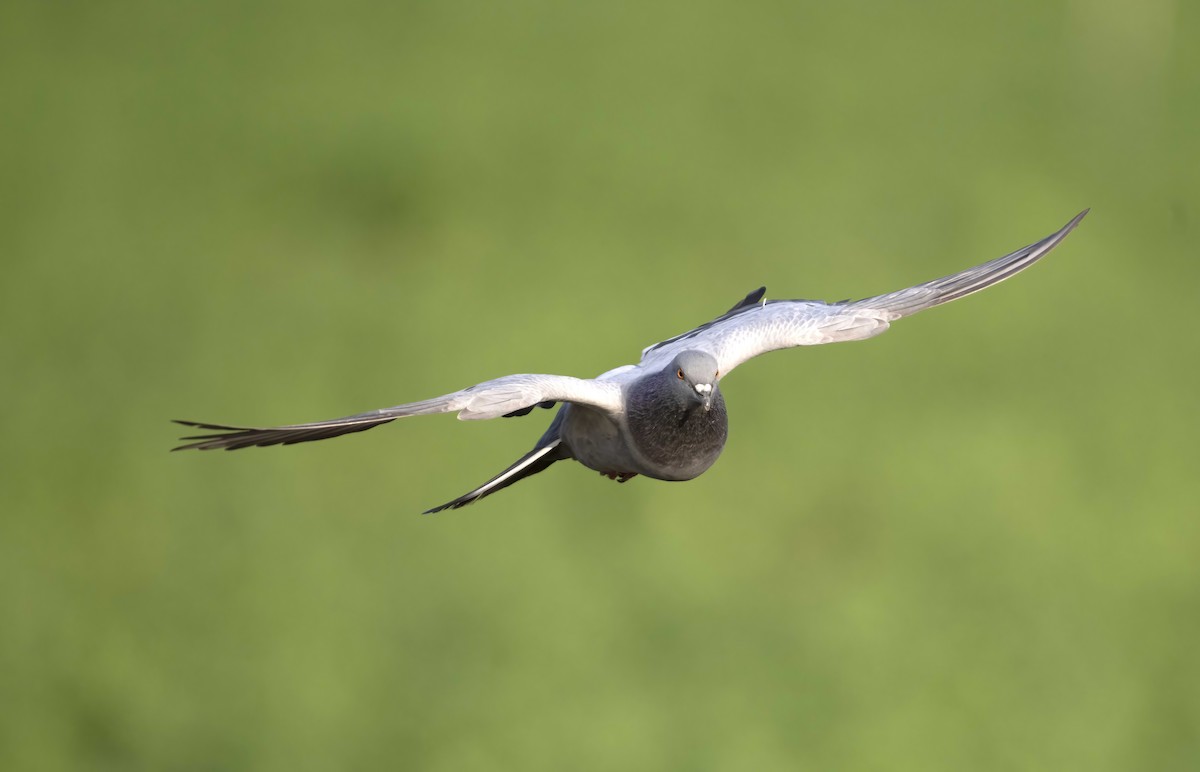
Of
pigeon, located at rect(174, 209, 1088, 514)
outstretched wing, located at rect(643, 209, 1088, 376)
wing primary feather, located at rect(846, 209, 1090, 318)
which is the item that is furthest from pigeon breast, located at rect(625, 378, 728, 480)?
wing primary feather, located at rect(846, 209, 1090, 318)

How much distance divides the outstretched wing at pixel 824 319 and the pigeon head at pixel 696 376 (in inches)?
23.6

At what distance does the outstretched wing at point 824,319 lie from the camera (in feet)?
21.3

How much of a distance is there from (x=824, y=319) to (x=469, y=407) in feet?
6.62

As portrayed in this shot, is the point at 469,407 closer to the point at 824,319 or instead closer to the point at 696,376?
the point at 696,376

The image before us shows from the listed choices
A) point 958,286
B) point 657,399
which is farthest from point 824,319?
point 657,399

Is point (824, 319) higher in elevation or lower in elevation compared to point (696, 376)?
higher

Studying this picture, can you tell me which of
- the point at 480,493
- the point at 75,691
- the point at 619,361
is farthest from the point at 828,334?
the point at 75,691

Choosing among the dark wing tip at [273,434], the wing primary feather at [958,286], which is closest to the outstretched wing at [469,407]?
the dark wing tip at [273,434]

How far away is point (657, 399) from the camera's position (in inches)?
228

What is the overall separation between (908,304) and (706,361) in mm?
1639

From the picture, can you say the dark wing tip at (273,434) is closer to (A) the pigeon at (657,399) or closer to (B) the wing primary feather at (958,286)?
(A) the pigeon at (657,399)

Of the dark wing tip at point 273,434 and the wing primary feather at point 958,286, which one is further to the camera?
the wing primary feather at point 958,286

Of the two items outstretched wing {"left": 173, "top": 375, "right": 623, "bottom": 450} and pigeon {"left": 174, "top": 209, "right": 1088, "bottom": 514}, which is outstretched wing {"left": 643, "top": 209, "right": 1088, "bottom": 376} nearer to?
pigeon {"left": 174, "top": 209, "right": 1088, "bottom": 514}

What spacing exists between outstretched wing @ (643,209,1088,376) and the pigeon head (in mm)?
599
